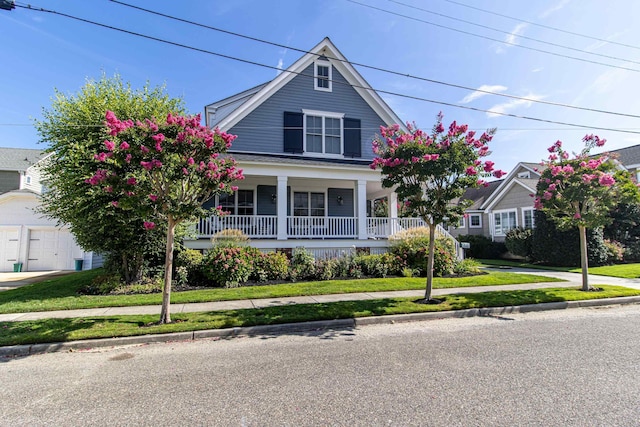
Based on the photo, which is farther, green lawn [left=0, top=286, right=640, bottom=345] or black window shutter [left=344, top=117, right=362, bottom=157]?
black window shutter [left=344, top=117, right=362, bottom=157]

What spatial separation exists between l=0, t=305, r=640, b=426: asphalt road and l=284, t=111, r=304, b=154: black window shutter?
10790 mm

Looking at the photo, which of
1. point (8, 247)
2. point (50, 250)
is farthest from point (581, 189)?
point (8, 247)

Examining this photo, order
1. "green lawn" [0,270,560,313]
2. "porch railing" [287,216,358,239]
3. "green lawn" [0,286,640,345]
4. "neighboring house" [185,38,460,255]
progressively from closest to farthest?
"green lawn" [0,286,640,345]
"green lawn" [0,270,560,313]
"neighboring house" [185,38,460,255]
"porch railing" [287,216,358,239]

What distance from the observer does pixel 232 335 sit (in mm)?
6043

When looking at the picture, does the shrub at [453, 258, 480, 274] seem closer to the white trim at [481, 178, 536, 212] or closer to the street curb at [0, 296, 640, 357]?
the street curb at [0, 296, 640, 357]

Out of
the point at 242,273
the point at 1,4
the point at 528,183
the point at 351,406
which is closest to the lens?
the point at 351,406

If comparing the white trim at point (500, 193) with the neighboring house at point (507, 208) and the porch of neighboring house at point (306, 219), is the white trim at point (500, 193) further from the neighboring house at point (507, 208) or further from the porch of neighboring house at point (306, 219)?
the porch of neighboring house at point (306, 219)

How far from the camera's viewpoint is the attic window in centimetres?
1611

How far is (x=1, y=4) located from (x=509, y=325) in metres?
12.1

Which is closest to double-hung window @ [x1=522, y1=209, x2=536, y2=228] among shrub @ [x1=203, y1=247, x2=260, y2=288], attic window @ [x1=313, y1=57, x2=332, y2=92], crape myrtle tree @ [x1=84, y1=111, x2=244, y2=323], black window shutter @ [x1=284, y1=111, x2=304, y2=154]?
attic window @ [x1=313, y1=57, x2=332, y2=92]

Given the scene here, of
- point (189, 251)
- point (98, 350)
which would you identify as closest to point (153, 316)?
point (98, 350)

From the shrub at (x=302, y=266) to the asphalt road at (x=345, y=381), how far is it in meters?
5.51

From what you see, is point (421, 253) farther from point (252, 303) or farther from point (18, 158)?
point (18, 158)

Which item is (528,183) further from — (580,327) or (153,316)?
(153,316)
